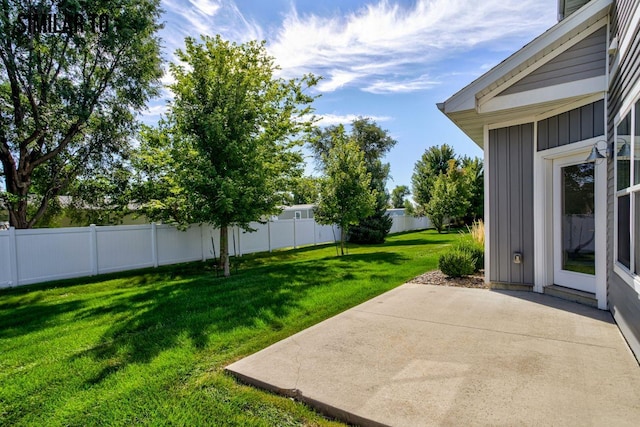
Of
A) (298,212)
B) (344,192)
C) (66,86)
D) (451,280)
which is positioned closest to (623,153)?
(451,280)

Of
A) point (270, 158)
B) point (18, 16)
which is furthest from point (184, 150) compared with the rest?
point (18, 16)

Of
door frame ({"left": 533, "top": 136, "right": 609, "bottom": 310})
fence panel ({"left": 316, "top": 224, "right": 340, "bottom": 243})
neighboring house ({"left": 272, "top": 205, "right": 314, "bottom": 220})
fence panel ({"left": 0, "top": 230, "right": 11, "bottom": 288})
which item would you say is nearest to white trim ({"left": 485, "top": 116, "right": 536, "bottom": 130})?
door frame ({"left": 533, "top": 136, "right": 609, "bottom": 310})

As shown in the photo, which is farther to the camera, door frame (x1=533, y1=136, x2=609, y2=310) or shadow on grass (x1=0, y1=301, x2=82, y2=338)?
door frame (x1=533, y1=136, x2=609, y2=310)

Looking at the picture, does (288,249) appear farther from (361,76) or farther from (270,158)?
(361,76)

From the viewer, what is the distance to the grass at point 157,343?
8.32 feet

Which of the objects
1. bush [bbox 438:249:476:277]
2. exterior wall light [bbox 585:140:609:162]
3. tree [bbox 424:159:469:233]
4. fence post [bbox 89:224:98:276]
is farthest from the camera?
tree [bbox 424:159:469:233]

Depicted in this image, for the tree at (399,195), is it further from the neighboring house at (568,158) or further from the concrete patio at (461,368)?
the concrete patio at (461,368)

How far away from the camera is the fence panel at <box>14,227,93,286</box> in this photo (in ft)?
27.2

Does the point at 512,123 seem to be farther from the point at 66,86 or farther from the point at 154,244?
the point at 66,86

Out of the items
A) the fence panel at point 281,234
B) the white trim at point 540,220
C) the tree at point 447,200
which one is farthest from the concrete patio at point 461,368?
the tree at point 447,200

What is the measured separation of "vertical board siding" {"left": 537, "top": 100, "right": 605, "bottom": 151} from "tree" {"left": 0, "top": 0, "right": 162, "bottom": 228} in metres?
12.8

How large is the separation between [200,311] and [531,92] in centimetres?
601

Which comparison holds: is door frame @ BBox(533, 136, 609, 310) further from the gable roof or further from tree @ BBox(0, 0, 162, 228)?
tree @ BBox(0, 0, 162, 228)

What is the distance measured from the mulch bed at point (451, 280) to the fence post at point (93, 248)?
28.6 ft
